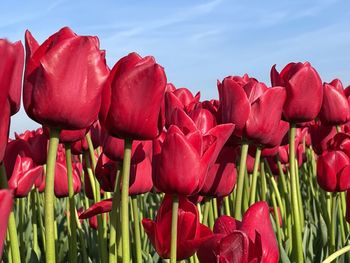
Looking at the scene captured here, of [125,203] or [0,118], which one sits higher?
[0,118]

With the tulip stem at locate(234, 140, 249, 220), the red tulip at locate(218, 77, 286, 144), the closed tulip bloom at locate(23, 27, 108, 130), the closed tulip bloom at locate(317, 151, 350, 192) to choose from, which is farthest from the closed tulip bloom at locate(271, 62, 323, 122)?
the closed tulip bloom at locate(23, 27, 108, 130)

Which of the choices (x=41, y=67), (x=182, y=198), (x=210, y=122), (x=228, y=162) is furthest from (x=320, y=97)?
(x=41, y=67)

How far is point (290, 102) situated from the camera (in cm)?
143

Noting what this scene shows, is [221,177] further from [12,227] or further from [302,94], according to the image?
[12,227]

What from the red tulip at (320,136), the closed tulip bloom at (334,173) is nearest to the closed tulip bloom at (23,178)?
the closed tulip bloom at (334,173)

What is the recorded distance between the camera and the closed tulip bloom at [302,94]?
1.42 meters

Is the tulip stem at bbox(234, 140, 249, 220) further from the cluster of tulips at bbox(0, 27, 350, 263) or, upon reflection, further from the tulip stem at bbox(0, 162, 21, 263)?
the tulip stem at bbox(0, 162, 21, 263)

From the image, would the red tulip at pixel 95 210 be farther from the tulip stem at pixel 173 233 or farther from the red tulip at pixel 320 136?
the red tulip at pixel 320 136

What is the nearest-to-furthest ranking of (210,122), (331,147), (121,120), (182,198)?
1. (121,120)
2. (182,198)
3. (210,122)
4. (331,147)

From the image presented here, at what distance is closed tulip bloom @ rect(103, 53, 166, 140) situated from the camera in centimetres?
87

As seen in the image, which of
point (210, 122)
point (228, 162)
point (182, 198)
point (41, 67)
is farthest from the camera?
point (228, 162)

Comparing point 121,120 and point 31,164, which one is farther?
point 31,164

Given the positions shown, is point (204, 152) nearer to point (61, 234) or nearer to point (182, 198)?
point (182, 198)

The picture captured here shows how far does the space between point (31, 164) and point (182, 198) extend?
1.61 ft
